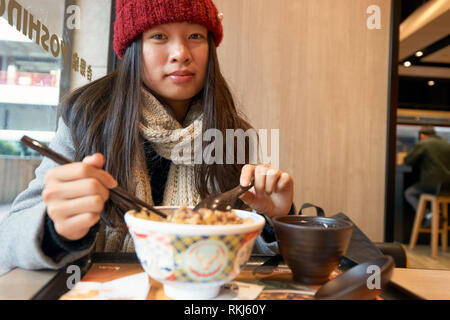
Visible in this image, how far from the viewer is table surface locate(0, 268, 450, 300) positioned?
50 centimetres

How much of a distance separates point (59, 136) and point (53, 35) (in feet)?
1.84

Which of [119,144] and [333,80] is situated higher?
[333,80]

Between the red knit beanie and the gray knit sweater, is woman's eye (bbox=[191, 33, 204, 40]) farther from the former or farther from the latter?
the gray knit sweater

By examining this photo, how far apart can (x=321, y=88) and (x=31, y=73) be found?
1.50 meters

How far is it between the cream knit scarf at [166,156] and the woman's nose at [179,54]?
0.50 ft

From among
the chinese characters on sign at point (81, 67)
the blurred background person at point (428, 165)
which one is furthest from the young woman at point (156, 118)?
the blurred background person at point (428, 165)

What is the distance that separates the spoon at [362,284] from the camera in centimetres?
45

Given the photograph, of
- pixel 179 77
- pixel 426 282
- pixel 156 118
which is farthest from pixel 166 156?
pixel 426 282

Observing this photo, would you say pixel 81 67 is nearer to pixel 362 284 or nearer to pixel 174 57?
pixel 174 57

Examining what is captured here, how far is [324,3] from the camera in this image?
74.8 inches

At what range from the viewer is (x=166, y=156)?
1017mm

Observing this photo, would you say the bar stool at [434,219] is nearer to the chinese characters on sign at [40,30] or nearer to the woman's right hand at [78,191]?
the chinese characters on sign at [40,30]
